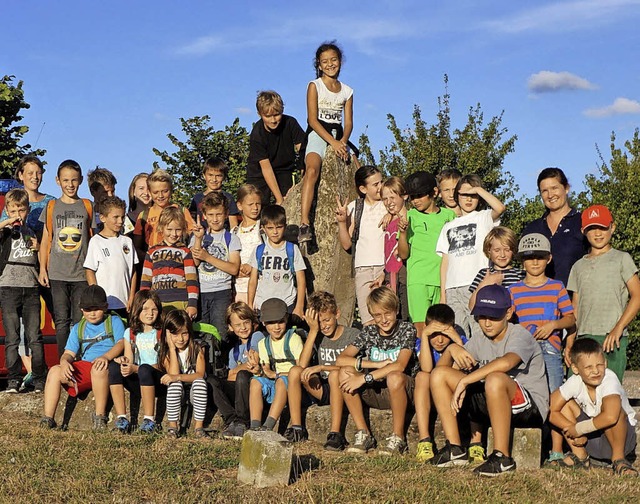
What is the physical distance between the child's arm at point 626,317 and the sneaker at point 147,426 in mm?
3720

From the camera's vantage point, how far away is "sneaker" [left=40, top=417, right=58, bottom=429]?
Result: 7.97m

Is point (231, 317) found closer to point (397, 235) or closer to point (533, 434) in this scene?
point (397, 235)

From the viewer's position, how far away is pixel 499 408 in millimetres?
6336

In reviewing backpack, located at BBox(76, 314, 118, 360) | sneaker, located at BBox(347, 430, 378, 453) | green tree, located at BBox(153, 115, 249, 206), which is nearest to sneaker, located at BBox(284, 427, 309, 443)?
sneaker, located at BBox(347, 430, 378, 453)

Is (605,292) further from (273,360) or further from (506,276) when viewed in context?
(273,360)

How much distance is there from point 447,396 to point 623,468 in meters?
1.30

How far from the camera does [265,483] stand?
5.95 meters

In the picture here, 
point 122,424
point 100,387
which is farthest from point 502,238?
point 100,387

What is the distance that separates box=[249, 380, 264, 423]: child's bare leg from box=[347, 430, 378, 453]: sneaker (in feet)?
2.80

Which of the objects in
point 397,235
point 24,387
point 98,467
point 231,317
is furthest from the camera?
point 24,387

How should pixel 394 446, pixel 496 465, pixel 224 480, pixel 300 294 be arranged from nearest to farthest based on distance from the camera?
1. pixel 224 480
2. pixel 496 465
3. pixel 394 446
4. pixel 300 294

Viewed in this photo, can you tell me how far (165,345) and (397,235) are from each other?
237 cm

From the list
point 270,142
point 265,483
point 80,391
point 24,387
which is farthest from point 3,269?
point 265,483

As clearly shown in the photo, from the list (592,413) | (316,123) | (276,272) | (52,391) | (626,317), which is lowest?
(592,413)
